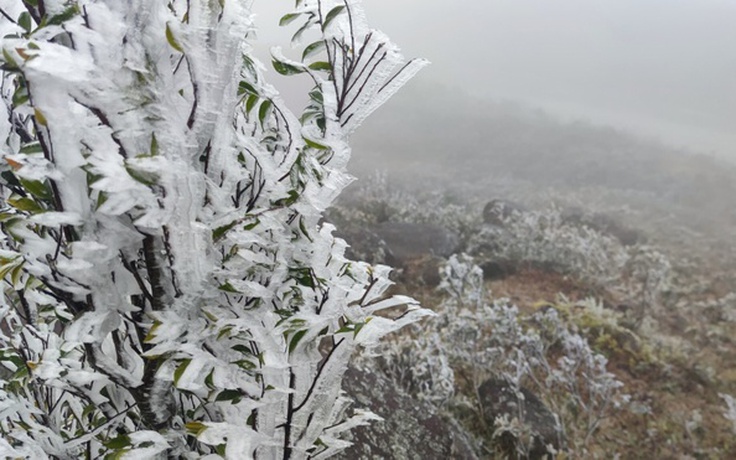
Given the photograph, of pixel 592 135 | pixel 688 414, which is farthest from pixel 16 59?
pixel 592 135

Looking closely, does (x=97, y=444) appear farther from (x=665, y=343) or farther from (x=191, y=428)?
(x=665, y=343)

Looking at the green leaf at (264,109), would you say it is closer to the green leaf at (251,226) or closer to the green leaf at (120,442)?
the green leaf at (251,226)

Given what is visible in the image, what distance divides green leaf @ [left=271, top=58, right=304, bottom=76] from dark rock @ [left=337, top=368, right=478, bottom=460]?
186 cm

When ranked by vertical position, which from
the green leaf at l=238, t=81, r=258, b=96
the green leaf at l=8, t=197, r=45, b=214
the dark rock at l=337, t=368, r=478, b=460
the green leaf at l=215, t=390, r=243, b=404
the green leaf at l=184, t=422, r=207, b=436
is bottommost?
the dark rock at l=337, t=368, r=478, b=460

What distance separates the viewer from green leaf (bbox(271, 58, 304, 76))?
3.71 feet

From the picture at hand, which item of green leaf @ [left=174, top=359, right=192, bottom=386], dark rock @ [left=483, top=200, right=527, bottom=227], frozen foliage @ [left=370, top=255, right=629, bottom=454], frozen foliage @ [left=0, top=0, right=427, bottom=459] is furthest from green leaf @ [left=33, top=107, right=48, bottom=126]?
dark rock @ [left=483, top=200, right=527, bottom=227]

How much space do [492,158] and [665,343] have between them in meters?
17.1

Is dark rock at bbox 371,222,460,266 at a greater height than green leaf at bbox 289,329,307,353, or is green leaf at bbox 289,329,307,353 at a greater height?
green leaf at bbox 289,329,307,353

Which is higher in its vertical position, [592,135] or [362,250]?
[592,135]

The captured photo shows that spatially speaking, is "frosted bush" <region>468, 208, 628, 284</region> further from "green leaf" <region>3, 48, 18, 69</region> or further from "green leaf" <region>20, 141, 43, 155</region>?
"green leaf" <region>3, 48, 18, 69</region>

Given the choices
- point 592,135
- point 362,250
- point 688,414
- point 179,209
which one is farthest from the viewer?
point 592,135

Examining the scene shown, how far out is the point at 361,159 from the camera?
23484mm

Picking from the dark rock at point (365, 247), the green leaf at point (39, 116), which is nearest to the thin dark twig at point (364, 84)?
the green leaf at point (39, 116)

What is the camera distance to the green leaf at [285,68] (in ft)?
3.71
